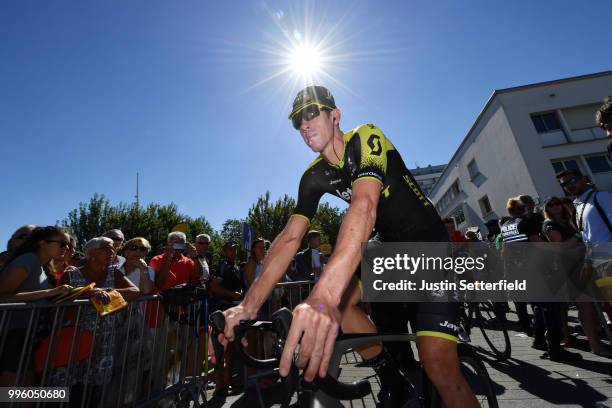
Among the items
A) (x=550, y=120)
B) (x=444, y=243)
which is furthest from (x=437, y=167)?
(x=444, y=243)

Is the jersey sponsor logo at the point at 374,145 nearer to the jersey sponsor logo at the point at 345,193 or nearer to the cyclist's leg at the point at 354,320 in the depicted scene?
the jersey sponsor logo at the point at 345,193

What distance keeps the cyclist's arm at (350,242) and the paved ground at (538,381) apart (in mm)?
1751

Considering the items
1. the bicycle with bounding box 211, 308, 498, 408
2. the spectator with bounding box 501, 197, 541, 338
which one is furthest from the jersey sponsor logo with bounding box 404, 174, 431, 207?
the spectator with bounding box 501, 197, 541, 338

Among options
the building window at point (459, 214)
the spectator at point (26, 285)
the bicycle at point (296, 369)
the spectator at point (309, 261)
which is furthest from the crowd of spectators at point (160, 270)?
the building window at point (459, 214)

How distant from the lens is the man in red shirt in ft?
17.0

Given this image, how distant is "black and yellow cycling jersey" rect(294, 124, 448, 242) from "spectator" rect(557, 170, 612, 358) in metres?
2.50

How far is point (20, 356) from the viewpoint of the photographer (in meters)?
2.71

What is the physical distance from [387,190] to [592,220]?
3084mm

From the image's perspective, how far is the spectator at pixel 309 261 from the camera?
7867 millimetres

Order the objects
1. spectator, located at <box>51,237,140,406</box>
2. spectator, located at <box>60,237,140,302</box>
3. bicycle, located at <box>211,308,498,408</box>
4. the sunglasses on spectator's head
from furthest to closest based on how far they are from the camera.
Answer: the sunglasses on spectator's head → spectator, located at <box>60,237,140,302</box> → spectator, located at <box>51,237,140,406</box> → bicycle, located at <box>211,308,498,408</box>

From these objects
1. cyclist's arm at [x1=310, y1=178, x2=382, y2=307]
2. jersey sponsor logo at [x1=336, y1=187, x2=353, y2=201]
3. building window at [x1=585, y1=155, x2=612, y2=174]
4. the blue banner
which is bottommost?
cyclist's arm at [x1=310, y1=178, x2=382, y2=307]

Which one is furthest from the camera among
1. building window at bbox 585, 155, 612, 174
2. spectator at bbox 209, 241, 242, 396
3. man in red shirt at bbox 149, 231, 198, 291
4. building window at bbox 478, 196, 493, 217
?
building window at bbox 478, 196, 493, 217

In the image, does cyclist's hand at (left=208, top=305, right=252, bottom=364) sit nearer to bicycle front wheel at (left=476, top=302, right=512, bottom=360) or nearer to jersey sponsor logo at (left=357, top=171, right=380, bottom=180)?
jersey sponsor logo at (left=357, top=171, right=380, bottom=180)

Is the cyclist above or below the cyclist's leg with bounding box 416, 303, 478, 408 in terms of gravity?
above
